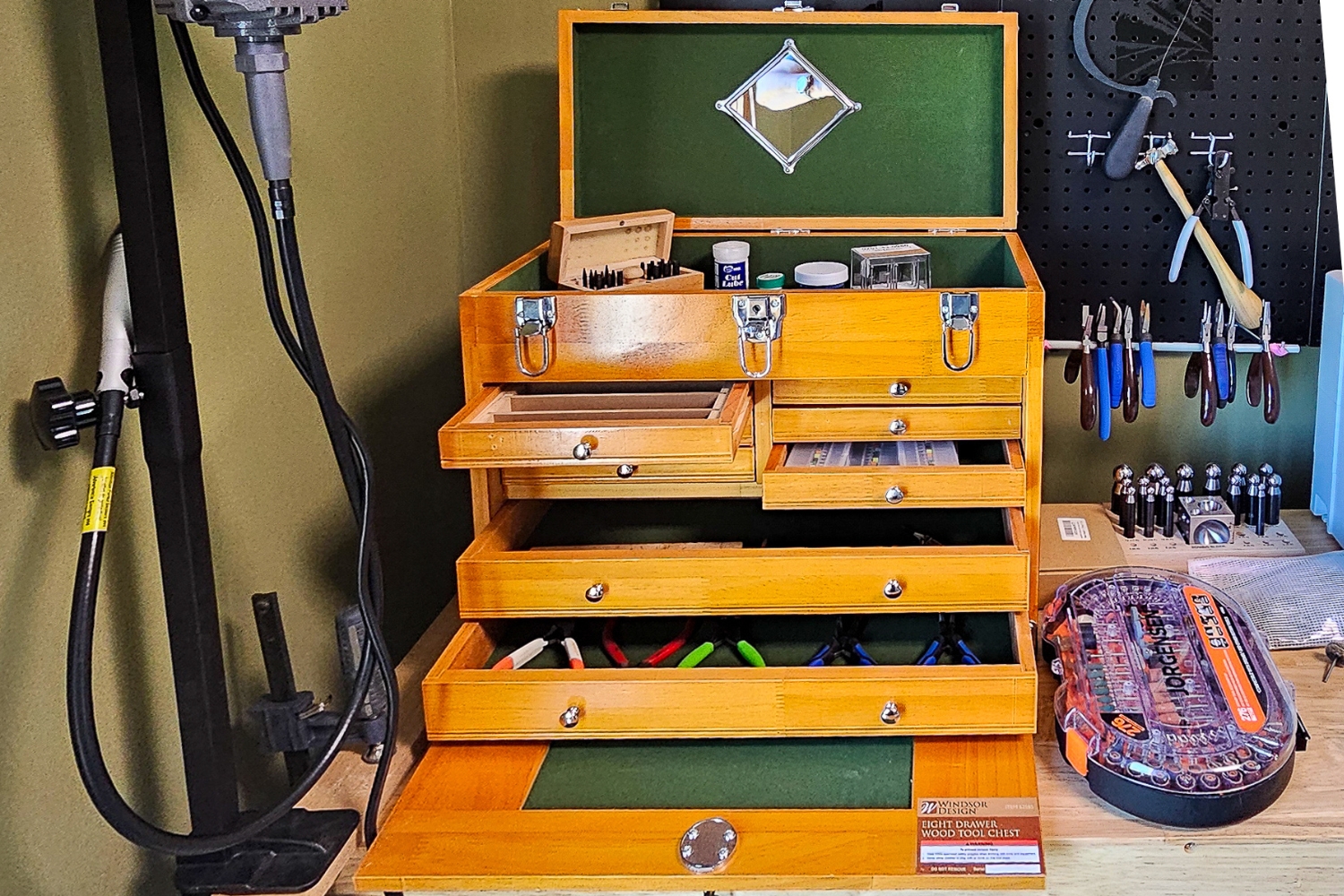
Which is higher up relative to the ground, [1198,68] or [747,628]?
[1198,68]

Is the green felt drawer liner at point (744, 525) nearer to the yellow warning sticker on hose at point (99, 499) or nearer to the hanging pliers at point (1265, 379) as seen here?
the hanging pliers at point (1265, 379)

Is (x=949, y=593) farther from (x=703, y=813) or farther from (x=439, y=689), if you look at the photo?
(x=439, y=689)

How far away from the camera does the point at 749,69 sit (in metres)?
1.57

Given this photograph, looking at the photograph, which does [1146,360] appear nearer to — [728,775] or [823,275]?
[823,275]

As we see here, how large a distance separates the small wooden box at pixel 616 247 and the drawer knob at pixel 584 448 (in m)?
0.35

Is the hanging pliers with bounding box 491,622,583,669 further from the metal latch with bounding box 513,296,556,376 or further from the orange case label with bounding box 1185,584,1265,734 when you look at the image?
the orange case label with bounding box 1185,584,1265,734

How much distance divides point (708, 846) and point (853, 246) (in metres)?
0.80

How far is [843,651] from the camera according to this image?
1239 millimetres

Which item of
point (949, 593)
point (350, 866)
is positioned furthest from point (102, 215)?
point (949, 593)

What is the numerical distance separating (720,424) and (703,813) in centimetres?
29

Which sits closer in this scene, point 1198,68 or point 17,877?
point 17,877

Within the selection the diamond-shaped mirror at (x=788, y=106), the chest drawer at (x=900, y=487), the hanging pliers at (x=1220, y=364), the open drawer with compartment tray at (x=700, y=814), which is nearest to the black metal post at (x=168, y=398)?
the open drawer with compartment tray at (x=700, y=814)

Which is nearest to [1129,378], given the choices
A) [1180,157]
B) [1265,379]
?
[1265,379]

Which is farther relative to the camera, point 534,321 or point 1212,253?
point 1212,253
